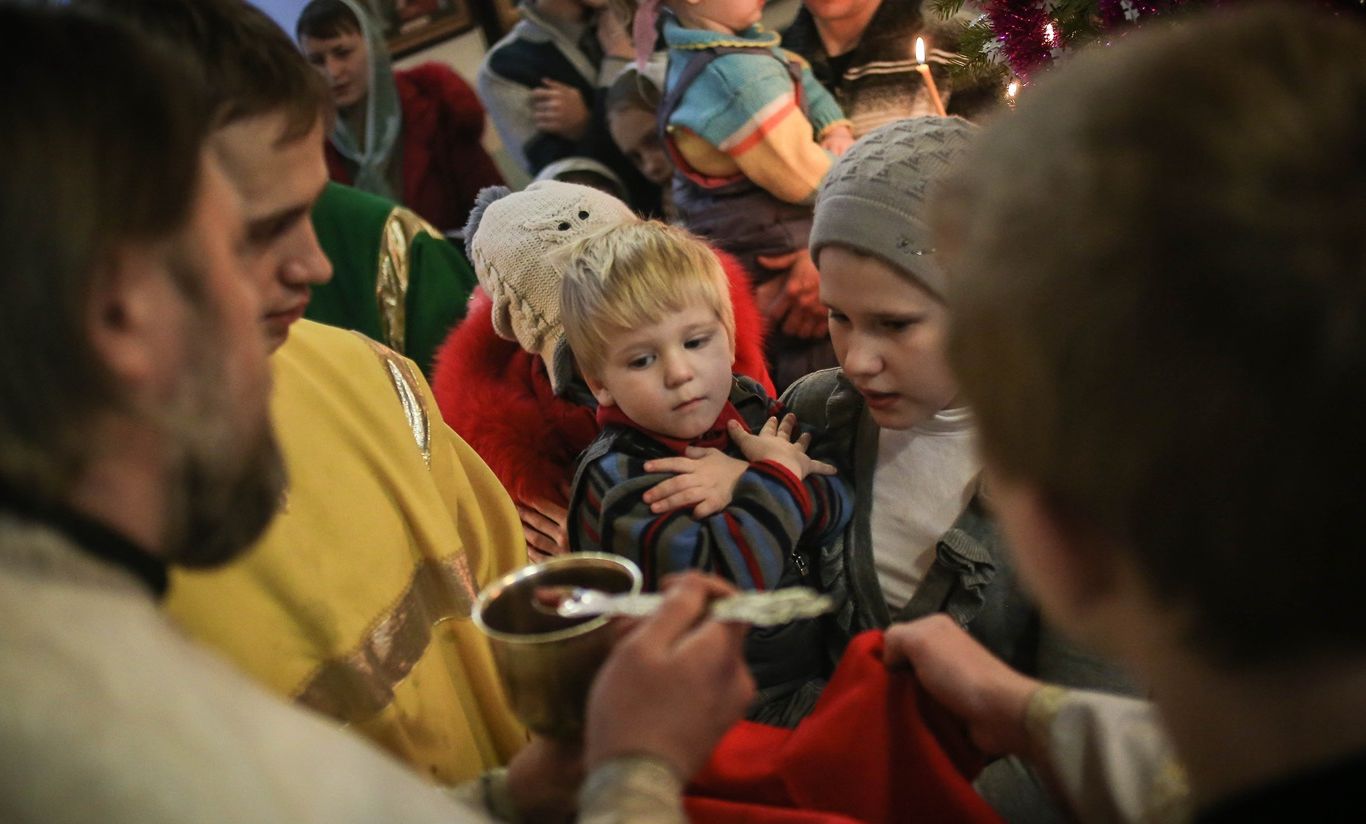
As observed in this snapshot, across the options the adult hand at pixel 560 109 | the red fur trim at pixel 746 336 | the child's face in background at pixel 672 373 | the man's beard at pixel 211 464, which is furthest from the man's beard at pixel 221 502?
the adult hand at pixel 560 109

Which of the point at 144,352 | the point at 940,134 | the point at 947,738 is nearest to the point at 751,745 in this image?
the point at 947,738

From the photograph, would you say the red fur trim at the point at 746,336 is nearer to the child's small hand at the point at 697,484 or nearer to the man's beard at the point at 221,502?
the child's small hand at the point at 697,484

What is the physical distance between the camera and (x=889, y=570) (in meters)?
1.70

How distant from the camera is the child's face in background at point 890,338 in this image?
5.32ft

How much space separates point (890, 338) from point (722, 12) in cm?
164

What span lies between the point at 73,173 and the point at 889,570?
4.24 ft

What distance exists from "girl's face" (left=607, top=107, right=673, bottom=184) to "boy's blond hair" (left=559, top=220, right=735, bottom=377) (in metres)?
2.11

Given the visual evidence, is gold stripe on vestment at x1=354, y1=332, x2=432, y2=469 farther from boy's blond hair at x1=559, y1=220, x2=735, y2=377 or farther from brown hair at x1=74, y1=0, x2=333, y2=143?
brown hair at x1=74, y1=0, x2=333, y2=143

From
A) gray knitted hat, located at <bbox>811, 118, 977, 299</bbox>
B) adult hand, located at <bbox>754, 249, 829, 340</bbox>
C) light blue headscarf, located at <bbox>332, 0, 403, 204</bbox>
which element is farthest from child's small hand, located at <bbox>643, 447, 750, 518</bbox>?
light blue headscarf, located at <bbox>332, 0, 403, 204</bbox>

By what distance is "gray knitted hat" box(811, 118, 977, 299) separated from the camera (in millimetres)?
1600

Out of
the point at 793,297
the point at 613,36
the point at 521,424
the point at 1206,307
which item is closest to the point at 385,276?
the point at 521,424

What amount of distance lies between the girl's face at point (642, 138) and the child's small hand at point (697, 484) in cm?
236

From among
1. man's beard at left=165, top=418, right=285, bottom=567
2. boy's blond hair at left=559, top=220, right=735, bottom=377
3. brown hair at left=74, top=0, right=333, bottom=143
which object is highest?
brown hair at left=74, top=0, right=333, bottom=143

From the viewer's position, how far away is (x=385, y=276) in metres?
3.11
